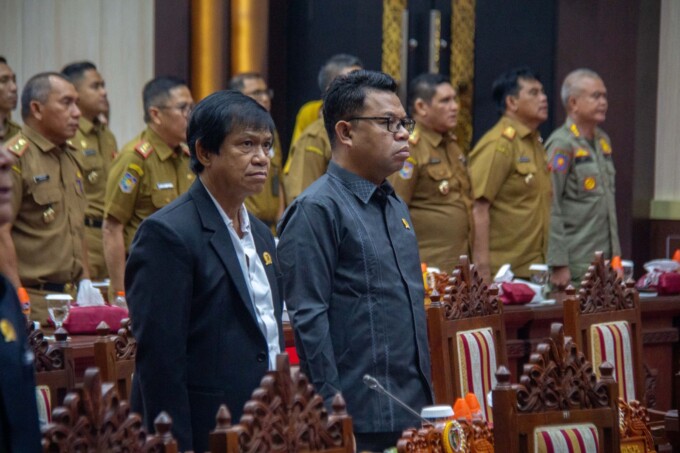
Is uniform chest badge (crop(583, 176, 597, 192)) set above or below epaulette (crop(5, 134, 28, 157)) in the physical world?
below

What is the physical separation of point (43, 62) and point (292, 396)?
21.1 feet

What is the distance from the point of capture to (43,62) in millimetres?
8180

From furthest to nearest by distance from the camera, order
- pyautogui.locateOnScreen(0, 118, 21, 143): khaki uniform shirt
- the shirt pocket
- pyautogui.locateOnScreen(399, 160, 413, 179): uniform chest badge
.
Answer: pyautogui.locateOnScreen(0, 118, 21, 143): khaki uniform shirt
pyautogui.locateOnScreen(399, 160, 413, 179): uniform chest badge
the shirt pocket

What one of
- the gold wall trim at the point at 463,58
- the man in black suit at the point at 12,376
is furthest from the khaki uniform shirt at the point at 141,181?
the man in black suit at the point at 12,376

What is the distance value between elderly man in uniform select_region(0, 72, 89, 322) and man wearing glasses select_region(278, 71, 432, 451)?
217cm

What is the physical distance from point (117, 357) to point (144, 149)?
2345 mm

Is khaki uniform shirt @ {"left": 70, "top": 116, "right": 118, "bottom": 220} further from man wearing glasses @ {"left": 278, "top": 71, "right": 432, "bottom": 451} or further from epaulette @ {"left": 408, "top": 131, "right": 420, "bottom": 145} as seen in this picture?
man wearing glasses @ {"left": 278, "top": 71, "right": 432, "bottom": 451}

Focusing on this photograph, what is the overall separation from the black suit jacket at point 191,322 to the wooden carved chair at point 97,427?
0.52 metres

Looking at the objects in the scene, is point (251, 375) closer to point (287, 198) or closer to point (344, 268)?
point (344, 268)

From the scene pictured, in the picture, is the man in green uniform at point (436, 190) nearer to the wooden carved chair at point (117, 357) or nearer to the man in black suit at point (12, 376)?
the wooden carved chair at point (117, 357)

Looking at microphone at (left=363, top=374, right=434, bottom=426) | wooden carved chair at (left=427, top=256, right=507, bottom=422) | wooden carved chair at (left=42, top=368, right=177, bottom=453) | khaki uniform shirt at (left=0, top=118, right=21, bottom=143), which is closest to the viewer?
wooden carved chair at (left=42, top=368, right=177, bottom=453)

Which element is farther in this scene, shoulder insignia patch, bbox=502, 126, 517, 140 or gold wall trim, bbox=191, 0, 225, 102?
gold wall trim, bbox=191, 0, 225, 102

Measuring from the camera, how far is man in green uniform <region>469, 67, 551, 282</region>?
19.9 ft

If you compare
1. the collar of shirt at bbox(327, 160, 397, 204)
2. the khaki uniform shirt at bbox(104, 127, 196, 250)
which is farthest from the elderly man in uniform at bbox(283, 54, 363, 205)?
the collar of shirt at bbox(327, 160, 397, 204)
